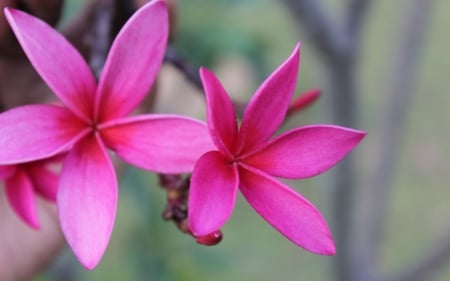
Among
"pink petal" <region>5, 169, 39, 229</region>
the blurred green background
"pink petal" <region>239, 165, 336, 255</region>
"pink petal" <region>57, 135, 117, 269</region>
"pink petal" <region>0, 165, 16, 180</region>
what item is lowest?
the blurred green background

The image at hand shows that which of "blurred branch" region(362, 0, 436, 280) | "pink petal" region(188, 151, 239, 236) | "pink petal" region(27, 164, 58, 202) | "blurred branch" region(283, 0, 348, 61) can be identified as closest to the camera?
"pink petal" region(188, 151, 239, 236)

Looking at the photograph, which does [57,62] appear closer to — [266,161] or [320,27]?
[266,161]

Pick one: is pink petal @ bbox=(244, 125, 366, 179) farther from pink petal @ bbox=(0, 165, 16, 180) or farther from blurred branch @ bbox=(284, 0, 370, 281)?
blurred branch @ bbox=(284, 0, 370, 281)

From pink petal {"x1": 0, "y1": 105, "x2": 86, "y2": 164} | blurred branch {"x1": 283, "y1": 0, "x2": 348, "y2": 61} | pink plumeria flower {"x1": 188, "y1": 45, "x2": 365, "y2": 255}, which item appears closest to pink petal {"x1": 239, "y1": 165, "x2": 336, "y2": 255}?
pink plumeria flower {"x1": 188, "y1": 45, "x2": 365, "y2": 255}

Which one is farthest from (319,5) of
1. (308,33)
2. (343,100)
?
(343,100)

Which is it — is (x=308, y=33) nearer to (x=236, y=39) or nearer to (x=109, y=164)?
(x=109, y=164)

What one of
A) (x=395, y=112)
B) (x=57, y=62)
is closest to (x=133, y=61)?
(x=57, y=62)
